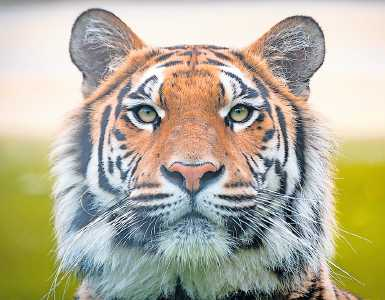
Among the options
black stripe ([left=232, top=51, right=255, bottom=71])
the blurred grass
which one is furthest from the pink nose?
the blurred grass

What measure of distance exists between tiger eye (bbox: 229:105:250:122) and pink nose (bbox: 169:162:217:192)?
6.3 inches

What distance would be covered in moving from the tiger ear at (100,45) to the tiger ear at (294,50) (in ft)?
0.99

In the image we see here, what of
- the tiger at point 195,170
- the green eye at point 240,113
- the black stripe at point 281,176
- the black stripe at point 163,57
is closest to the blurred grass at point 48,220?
the tiger at point 195,170

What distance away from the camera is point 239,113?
140 cm

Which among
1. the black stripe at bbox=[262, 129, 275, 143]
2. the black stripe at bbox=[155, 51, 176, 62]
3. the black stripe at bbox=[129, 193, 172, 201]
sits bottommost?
the black stripe at bbox=[129, 193, 172, 201]

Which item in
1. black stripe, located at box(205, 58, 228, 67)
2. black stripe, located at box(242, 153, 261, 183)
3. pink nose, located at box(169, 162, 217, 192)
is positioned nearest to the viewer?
pink nose, located at box(169, 162, 217, 192)

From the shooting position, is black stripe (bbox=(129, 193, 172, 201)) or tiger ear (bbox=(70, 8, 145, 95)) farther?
tiger ear (bbox=(70, 8, 145, 95))

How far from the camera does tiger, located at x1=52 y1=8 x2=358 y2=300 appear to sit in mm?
1321

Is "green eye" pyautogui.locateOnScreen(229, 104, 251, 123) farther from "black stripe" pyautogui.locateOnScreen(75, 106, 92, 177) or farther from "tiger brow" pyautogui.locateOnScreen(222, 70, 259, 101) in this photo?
"black stripe" pyautogui.locateOnScreen(75, 106, 92, 177)

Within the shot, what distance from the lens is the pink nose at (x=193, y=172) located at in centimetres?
125

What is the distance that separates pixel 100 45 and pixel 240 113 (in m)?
0.39

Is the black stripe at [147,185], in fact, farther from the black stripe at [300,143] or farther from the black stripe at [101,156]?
the black stripe at [300,143]

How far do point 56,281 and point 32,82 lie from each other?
62 centimetres

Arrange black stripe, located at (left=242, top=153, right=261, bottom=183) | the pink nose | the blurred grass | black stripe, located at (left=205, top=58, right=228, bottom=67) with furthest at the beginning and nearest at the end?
the blurred grass < black stripe, located at (left=205, top=58, right=228, bottom=67) < black stripe, located at (left=242, top=153, right=261, bottom=183) < the pink nose
